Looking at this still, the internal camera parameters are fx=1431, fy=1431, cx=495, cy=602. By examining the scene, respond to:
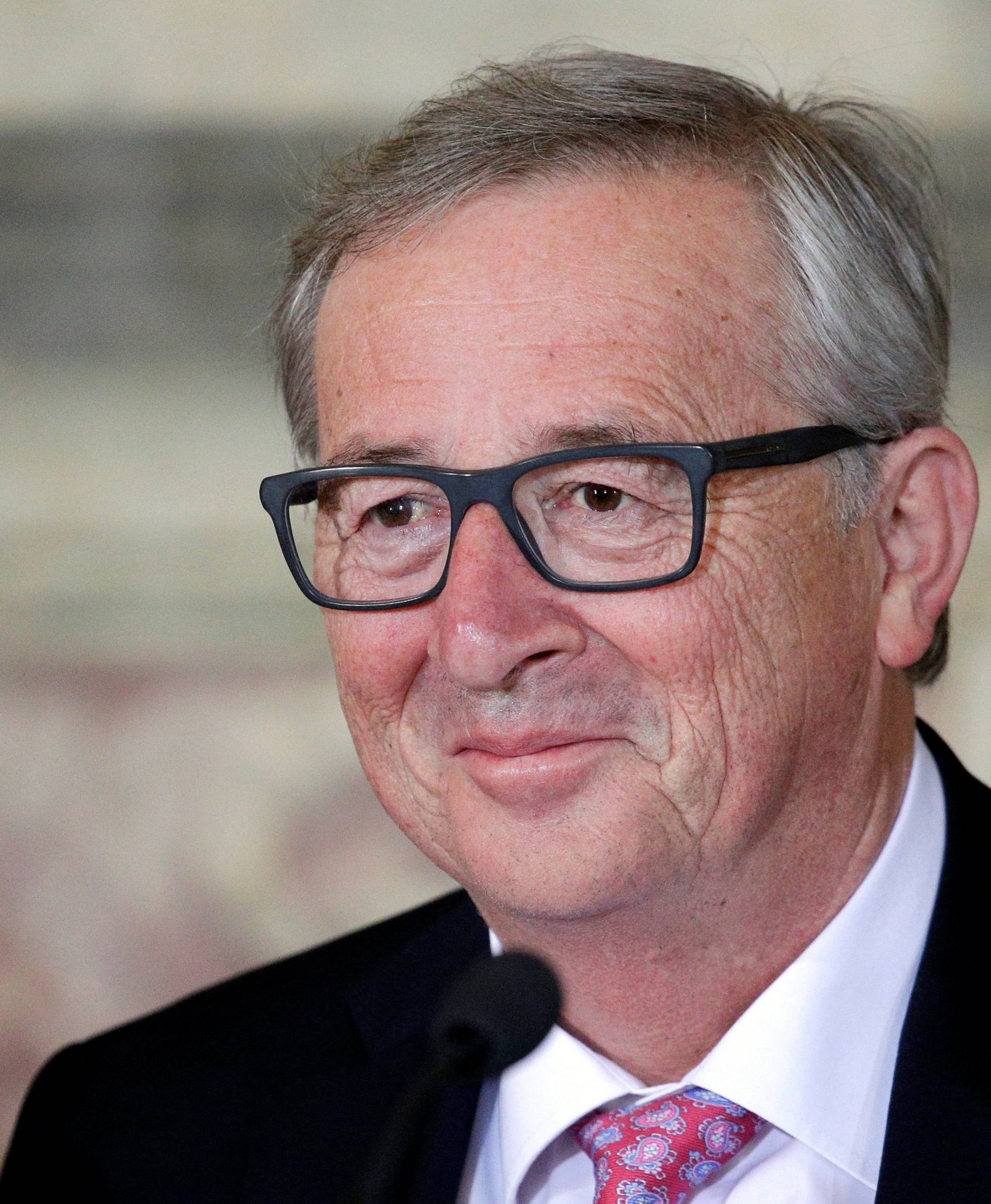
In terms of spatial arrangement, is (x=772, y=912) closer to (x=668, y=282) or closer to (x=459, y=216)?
(x=668, y=282)

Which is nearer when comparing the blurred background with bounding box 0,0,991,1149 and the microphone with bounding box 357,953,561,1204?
the microphone with bounding box 357,953,561,1204

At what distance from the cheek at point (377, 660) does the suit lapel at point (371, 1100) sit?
46 centimetres

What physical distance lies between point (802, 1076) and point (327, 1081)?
67 cm

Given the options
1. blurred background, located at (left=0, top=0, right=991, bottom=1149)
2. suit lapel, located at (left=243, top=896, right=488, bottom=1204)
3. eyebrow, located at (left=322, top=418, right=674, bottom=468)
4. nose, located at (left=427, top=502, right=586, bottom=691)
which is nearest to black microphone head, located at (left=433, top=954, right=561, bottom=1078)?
nose, located at (left=427, top=502, right=586, bottom=691)

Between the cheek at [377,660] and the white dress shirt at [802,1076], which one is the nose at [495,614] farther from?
the white dress shirt at [802,1076]

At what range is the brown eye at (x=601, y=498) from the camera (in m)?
1.55

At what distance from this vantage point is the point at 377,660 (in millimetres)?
1650

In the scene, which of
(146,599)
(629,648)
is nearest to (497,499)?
(629,648)

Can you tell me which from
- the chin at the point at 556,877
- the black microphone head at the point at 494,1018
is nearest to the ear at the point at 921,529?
the chin at the point at 556,877

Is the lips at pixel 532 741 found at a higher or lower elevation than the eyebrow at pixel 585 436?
lower

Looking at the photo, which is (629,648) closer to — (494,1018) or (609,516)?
(609,516)

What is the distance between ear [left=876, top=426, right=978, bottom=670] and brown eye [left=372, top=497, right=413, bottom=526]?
55 centimetres

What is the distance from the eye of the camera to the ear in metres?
1.68

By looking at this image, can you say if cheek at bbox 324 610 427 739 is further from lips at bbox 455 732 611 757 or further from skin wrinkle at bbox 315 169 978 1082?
lips at bbox 455 732 611 757
